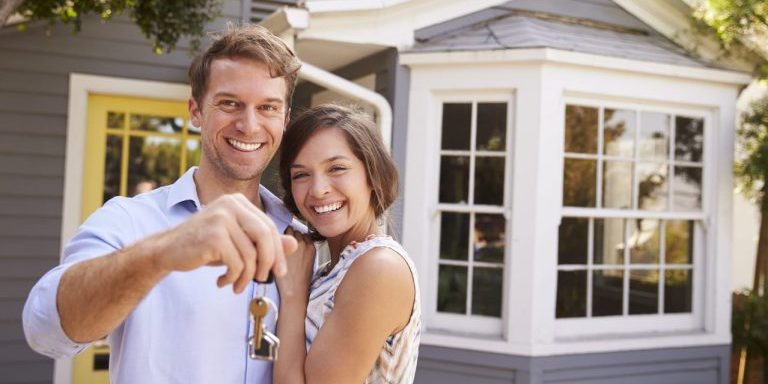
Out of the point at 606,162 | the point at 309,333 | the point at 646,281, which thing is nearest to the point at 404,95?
the point at 606,162

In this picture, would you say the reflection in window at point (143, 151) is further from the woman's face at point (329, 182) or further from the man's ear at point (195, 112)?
the woman's face at point (329, 182)

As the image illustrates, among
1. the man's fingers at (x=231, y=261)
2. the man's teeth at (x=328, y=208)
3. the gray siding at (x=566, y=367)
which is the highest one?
the man's teeth at (x=328, y=208)

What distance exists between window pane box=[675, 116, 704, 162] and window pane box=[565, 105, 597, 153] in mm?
748

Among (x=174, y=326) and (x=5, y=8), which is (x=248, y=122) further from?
(x=5, y=8)

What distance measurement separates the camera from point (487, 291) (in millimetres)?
4828

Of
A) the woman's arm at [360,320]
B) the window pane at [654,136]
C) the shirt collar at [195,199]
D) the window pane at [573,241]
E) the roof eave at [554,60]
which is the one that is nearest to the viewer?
the woman's arm at [360,320]

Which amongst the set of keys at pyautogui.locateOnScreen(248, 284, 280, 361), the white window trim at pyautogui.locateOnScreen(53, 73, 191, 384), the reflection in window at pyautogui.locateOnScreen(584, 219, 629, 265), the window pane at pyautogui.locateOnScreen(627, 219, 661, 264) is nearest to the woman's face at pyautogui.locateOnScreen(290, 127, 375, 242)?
the set of keys at pyautogui.locateOnScreen(248, 284, 280, 361)

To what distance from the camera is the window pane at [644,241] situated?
16.7 feet

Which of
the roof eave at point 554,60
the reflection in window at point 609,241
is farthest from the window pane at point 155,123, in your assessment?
the reflection in window at point 609,241

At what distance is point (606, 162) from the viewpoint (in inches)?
196

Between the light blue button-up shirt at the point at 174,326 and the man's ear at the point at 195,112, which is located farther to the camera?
the man's ear at the point at 195,112

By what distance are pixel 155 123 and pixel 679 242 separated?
4035mm

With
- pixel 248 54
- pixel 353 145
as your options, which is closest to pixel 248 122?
pixel 248 54

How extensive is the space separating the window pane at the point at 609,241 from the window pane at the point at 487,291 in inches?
28.6
